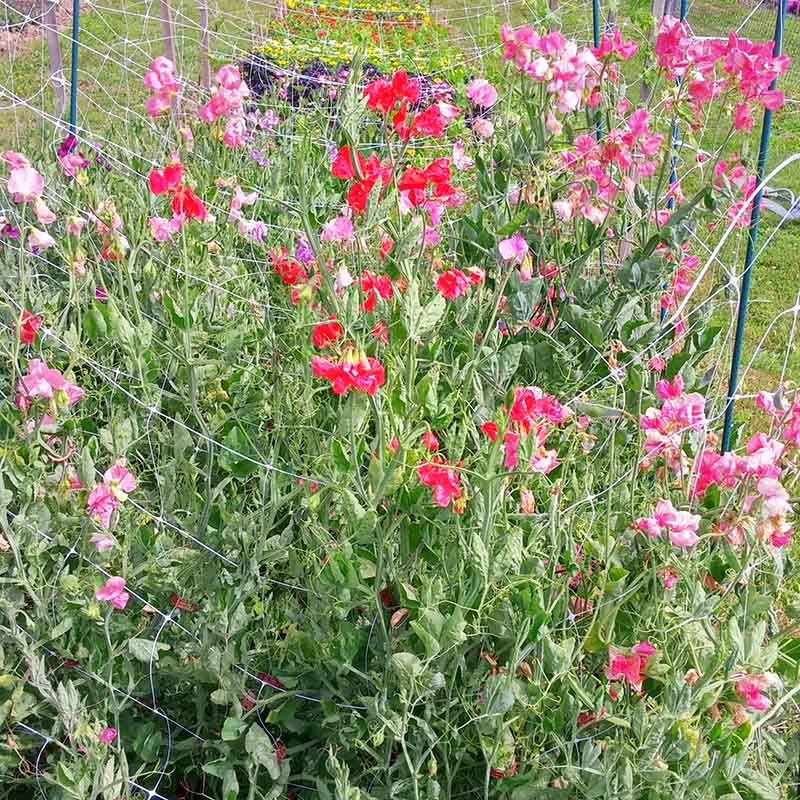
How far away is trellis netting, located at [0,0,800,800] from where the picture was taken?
4.19 ft

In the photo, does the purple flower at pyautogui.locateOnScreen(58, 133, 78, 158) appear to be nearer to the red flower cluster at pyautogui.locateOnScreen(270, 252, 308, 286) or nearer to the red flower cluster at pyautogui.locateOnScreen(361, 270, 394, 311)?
the red flower cluster at pyautogui.locateOnScreen(270, 252, 308, 286)

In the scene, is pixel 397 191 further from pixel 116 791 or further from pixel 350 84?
pixel 116 791

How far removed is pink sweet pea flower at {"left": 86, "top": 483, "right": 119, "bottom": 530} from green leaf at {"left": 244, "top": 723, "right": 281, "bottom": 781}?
345 mm

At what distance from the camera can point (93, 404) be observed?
1.95 m

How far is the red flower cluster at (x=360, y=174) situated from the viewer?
4.55ft

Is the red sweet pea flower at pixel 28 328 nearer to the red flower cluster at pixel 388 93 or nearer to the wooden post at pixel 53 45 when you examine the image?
the red flower cluster at pixel 388 93


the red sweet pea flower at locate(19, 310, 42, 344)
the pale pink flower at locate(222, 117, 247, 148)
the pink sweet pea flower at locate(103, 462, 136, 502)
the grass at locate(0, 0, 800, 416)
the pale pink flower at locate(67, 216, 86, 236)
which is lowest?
the grass at locate(0, 0, 800, 416)

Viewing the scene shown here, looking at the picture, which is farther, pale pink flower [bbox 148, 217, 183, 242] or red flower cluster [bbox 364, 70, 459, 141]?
pale pink flower [bbox 148, 217, 183, 242]

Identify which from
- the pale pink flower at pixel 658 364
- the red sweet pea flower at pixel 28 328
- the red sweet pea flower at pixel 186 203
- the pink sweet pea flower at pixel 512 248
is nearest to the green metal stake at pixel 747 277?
the pale pink flower at pixel 658 364

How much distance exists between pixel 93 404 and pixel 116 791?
83cm

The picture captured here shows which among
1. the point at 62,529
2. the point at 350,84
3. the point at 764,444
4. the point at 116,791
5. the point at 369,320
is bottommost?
the point at 116,791

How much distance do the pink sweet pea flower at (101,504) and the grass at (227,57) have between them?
101cm

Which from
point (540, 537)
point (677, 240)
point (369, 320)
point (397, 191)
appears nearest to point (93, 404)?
point (369, 320)

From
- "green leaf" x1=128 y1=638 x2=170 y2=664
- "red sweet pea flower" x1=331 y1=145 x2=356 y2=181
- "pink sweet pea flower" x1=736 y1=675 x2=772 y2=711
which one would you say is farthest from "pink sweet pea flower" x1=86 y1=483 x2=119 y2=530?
"pink sweet pea flower" x1=736 y1=675 x2=772 y2=711
